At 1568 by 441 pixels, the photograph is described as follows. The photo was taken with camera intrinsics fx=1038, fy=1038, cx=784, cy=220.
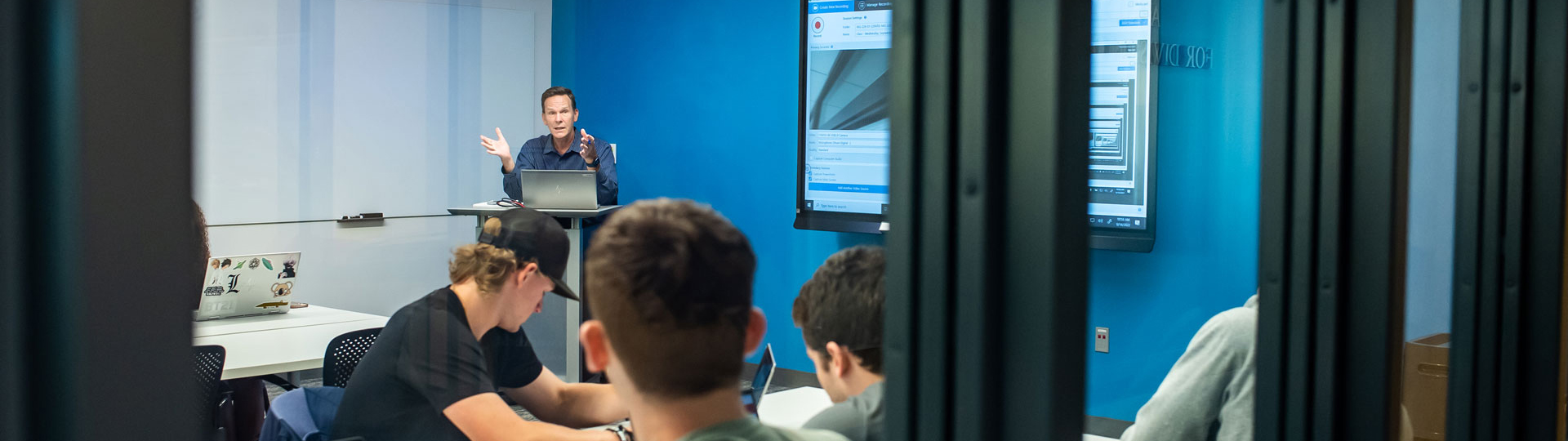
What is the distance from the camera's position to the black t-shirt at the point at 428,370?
50.3 inches

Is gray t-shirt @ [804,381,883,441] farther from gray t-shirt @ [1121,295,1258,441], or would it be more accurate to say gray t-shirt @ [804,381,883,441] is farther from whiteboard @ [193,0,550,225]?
gray t-shirt @ [1121,295,1258,441]

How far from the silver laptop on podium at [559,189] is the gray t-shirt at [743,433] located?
211mm

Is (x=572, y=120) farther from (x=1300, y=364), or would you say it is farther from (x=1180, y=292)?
(x=1180, y=292)

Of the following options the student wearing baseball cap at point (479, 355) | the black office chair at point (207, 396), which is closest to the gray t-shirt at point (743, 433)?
the student wearing baseball cap at point (479, 355)

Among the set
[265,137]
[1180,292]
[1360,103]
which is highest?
[1360,103]

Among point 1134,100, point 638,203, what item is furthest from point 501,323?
point 1134,100

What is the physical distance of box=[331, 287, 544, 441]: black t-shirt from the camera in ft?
4.19

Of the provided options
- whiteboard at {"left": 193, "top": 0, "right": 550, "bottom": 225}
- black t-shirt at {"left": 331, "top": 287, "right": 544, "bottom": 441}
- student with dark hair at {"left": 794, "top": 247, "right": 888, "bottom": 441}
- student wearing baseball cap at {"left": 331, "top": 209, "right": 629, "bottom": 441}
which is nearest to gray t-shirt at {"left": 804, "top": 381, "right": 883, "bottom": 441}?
student with dark hair at {"left": 794, "top": 247, "right": 888, "bottom": 441}

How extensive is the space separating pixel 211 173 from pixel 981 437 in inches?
26.5

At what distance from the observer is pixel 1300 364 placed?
5.98 feet

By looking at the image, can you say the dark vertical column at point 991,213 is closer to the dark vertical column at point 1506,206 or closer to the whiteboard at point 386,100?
the whiteboard at point 386,100

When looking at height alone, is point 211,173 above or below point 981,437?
above

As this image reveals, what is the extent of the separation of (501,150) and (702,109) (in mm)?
290

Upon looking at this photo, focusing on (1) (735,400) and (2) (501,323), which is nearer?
(1) (735,400)
